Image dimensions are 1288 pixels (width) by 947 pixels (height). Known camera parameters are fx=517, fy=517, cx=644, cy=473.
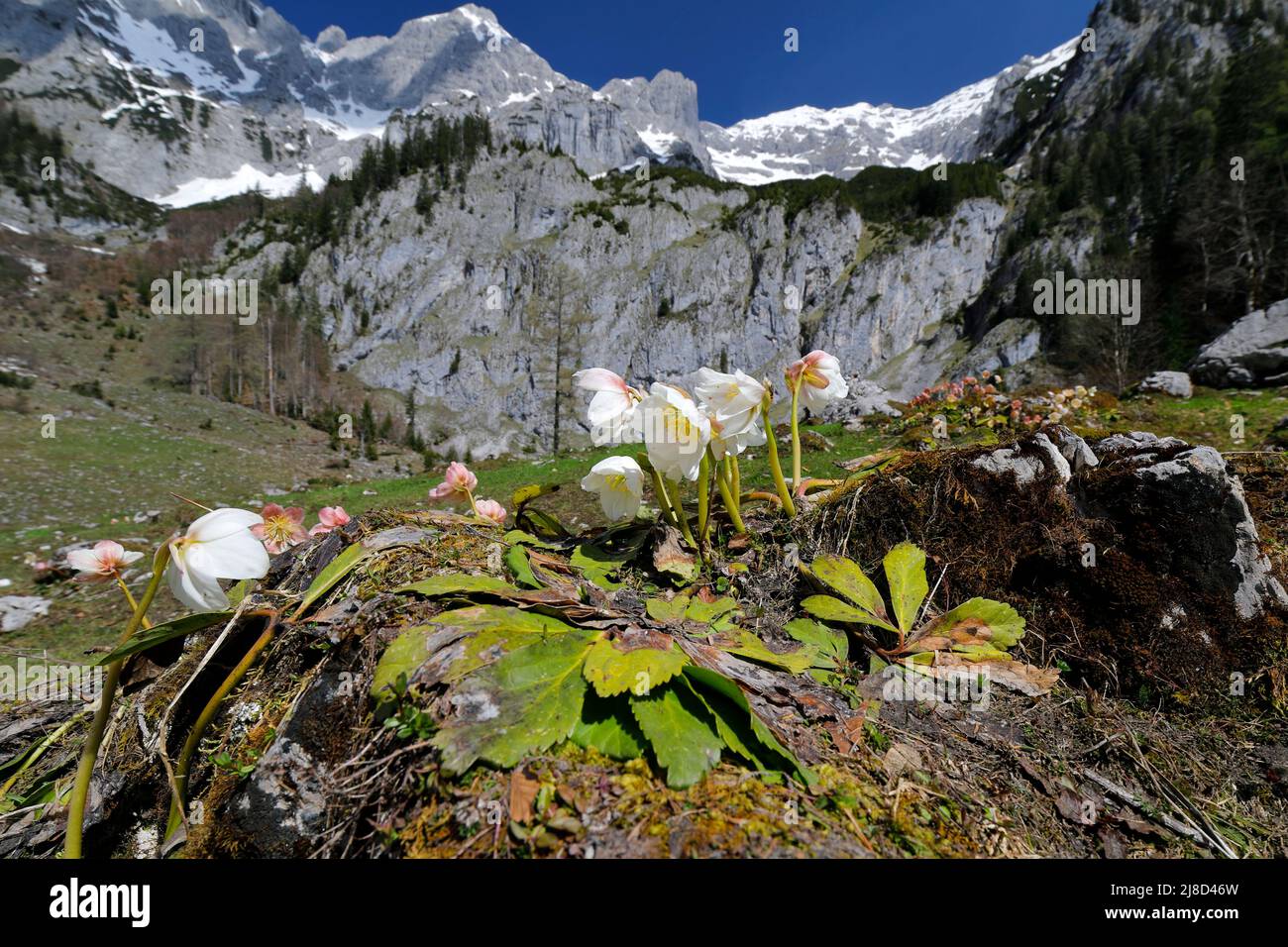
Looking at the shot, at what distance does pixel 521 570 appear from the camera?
1.83 metres

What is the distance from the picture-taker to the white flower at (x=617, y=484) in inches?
85.4

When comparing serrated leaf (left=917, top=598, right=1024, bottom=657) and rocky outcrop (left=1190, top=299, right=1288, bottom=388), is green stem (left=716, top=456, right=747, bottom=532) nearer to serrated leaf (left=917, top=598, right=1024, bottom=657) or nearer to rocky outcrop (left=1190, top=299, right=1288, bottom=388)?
serrated leaf (left=917, top=598, right=1024, bottom=657)

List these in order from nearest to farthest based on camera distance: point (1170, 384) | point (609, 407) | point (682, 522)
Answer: point (609, 407), point (682, 522), point (1170, 384)

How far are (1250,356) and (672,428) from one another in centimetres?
1836

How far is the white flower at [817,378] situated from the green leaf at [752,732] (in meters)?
1.67

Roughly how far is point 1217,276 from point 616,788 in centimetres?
4553

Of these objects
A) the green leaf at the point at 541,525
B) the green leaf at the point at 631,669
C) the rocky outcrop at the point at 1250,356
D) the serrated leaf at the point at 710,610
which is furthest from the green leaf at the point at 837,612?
the rocky outcrop at the point at 1250,356

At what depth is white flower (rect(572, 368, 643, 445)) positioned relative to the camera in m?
2.04

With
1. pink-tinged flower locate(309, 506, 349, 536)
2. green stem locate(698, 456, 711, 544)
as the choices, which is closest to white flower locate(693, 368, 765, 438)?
green stem locate(698, 456, 711, 544)

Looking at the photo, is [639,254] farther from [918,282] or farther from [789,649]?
[789,649]

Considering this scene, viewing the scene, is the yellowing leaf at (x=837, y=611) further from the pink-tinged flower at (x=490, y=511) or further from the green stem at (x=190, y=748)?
the green stem at (x=190, y=748)

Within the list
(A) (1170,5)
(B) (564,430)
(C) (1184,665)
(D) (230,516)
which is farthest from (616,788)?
(A) (1170,5)

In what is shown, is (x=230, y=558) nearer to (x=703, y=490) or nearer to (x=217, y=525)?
(x=217, y=525)

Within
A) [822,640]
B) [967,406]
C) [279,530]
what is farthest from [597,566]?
[967,406]
